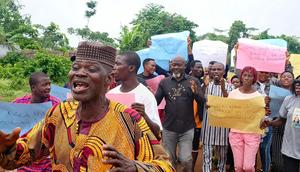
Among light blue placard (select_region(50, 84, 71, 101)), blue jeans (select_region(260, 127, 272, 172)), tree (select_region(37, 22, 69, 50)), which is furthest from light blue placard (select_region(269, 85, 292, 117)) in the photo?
tree (select_region(37, 22, 69, 50))

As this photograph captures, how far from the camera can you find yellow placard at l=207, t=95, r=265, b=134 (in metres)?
6.18

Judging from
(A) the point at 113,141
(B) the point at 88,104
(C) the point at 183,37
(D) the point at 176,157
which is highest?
(C) the point at 183,37

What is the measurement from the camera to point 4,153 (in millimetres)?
2420

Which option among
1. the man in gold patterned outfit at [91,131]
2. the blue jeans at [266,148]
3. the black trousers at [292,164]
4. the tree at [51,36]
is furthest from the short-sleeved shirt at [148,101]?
the tree at [51,36]

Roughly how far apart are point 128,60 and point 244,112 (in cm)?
223

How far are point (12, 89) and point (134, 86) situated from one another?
15.9m

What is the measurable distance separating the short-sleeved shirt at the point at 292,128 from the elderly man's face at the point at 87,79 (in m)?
3.83

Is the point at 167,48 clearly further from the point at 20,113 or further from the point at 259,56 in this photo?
the point at 20,113

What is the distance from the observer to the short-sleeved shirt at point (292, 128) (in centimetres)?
559

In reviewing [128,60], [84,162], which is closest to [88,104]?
[84,162]

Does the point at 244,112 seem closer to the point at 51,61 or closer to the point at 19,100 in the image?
the point at 19,100

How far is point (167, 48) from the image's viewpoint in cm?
873

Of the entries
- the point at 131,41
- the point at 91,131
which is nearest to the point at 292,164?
the point at 91,131

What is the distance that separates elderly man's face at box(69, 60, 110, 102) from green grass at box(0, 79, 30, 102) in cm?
1574
